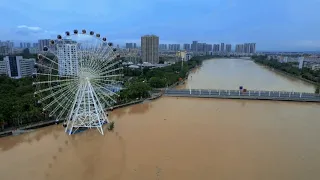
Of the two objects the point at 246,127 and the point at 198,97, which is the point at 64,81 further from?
the point at 198,97

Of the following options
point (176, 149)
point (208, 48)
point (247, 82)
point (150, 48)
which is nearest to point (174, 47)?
point (208, 48)

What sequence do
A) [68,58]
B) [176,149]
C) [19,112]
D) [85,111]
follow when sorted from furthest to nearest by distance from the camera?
1. [19,112]
2. [85,111]
3. [68,58]
4. [176,149]

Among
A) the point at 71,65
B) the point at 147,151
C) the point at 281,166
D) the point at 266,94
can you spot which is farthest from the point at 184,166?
the point at 266,94

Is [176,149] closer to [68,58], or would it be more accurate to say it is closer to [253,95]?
[68,58]

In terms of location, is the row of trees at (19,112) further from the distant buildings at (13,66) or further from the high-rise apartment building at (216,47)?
the high-rise apartment building at (216,47)

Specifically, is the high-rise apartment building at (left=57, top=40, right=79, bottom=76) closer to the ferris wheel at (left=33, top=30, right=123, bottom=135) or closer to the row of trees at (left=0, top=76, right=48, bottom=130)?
the ferris wheel at (left=33, top=30, right=123, bottom=135)

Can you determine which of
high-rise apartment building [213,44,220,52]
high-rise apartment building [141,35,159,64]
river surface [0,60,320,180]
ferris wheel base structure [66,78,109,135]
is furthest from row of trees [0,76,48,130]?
high-rise apartment building [213,44,220,52]
